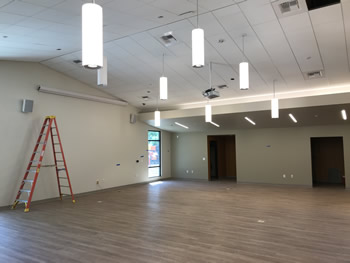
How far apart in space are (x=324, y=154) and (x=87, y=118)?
1006cm

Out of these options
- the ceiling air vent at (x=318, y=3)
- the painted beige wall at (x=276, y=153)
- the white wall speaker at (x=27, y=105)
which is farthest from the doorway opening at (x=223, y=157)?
the ceiling air vent at (x=318, y=3)

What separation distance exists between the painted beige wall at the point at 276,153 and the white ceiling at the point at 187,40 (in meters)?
2.79

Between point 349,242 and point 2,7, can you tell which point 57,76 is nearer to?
point 2,7

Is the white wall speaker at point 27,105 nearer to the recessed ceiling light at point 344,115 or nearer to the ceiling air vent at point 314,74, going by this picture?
the ceiling air vent at point 314,74

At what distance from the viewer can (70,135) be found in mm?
8562

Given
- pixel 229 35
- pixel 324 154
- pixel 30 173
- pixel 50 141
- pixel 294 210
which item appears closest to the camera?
pixel 229 35

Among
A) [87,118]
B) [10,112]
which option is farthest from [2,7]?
[87,118]

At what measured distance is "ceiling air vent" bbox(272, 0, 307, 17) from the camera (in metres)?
4.29

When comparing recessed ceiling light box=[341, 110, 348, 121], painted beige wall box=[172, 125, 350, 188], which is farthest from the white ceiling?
painted beige wall box=[172, 125, 350, 188]

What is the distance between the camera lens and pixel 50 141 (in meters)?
7.99

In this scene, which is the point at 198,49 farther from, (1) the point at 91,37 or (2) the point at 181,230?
(2) the point at 181,230

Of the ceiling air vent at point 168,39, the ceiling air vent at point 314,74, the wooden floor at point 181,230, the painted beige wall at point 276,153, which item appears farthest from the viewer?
the painted beige wall at point 276,153

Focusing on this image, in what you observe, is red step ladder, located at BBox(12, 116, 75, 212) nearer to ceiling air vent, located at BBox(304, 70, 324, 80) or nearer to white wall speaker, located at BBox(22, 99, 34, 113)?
white wall speaker, located at BBox(22, 99, 34, 113)

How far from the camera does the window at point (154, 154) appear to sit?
1241 centimetres
